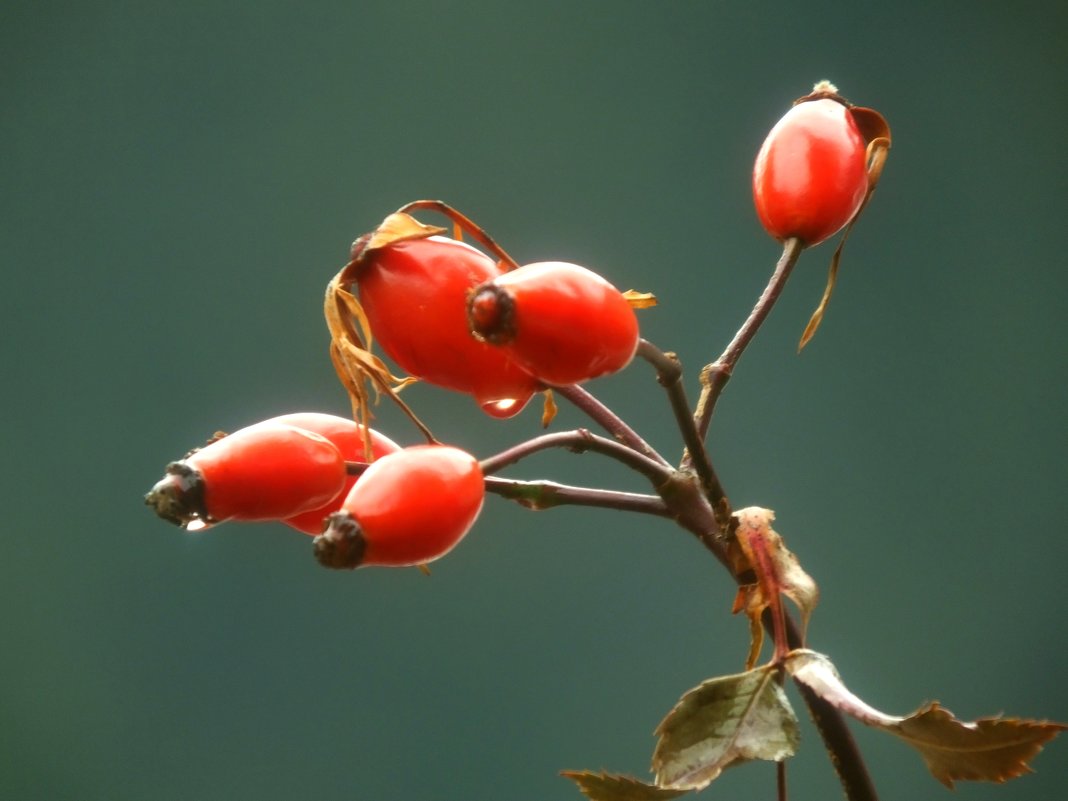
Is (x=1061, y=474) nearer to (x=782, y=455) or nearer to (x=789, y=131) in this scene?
(x=782, y=455)

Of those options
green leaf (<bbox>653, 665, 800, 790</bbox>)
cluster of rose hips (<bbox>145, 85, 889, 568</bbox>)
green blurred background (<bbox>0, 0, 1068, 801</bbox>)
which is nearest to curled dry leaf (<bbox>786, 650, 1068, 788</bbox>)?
green leaf (<bbox>653, 665, 800, 790</bbox>)

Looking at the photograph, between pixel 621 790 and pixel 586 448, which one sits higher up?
pixel 586 448

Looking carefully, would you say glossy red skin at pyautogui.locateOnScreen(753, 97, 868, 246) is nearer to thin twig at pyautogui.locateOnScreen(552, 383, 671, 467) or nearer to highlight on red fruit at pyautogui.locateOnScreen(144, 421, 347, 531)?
thin twig at pyautogui.locateOnScreen(552, 383, 671, 467)

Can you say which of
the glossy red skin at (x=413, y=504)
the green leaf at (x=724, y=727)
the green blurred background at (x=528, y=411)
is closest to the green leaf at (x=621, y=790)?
the green leaf at (x=724, y=727)

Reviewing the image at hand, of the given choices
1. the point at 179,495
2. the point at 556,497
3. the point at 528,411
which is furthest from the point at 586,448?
the point at 528,411

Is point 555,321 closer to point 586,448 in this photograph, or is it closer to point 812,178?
point 586,448

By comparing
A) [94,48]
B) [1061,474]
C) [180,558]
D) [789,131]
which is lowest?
[180,558]

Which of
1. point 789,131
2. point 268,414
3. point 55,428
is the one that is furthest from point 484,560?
point 789,131
